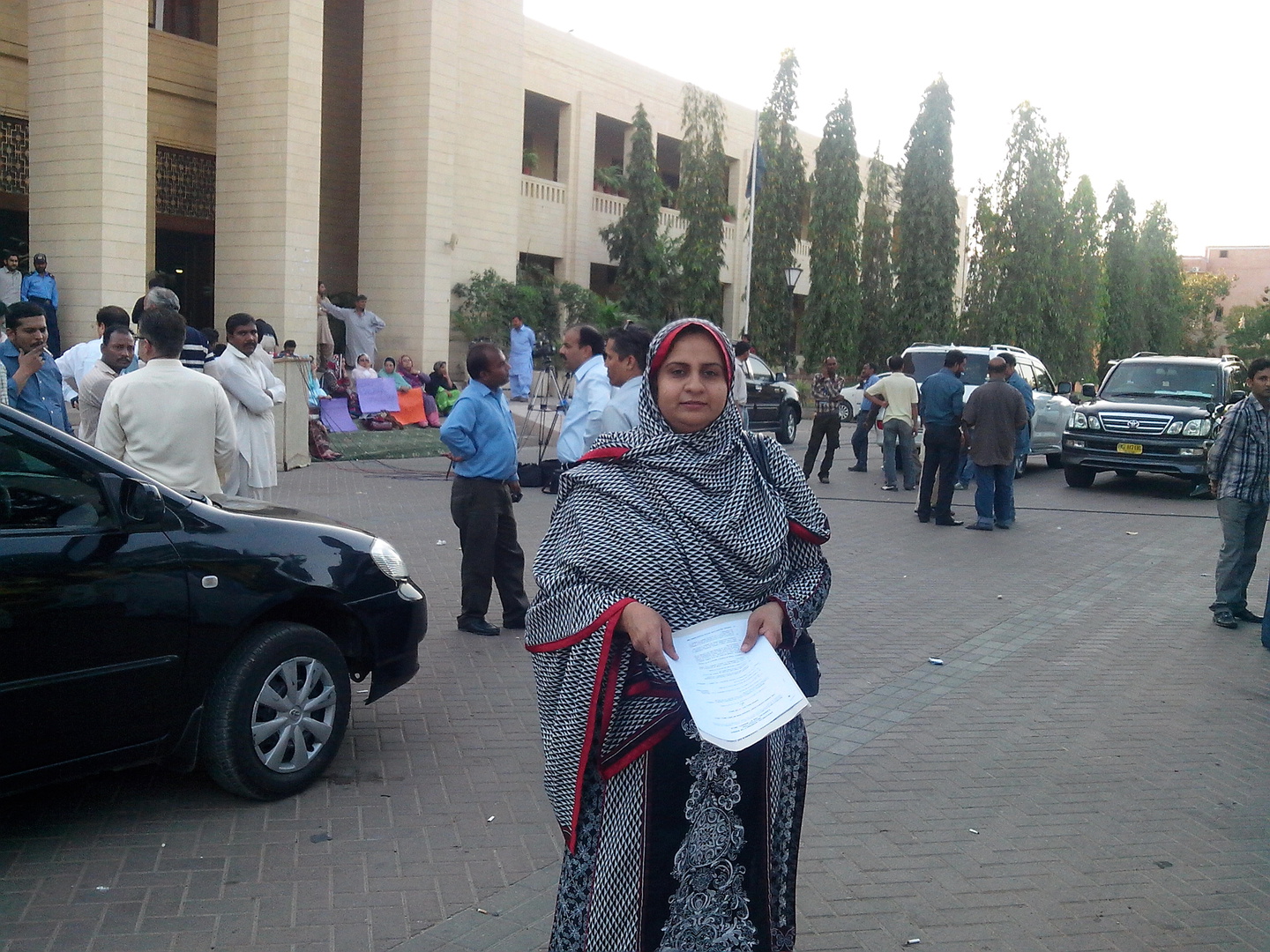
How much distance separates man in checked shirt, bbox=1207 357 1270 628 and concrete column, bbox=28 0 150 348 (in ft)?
50.5

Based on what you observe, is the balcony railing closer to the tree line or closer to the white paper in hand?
the tree line

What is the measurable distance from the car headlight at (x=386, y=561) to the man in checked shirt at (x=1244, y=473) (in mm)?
5823

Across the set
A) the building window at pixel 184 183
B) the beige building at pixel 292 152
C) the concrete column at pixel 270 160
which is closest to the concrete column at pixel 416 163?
the beige building at pixel 292 152

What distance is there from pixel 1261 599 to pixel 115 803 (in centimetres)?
889

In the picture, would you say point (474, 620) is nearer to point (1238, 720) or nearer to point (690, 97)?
point (1238, 720)

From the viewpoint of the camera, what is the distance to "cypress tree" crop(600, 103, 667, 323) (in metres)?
32.3

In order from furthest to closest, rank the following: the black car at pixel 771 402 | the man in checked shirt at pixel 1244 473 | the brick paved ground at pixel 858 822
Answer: the black car at pixel 771 402 < the man in checked shirt at pixel 1244 473 < the brick paved ground at pixel 858 822

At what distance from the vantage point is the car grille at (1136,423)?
662 inches

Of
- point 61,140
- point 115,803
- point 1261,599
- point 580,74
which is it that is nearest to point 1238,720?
point 1261,599

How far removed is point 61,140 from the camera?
57.8 feet

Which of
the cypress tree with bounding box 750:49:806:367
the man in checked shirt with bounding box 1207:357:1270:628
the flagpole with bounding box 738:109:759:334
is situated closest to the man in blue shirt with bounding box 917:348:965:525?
the man in checked shirt with bounding box 1207:357:1270:628

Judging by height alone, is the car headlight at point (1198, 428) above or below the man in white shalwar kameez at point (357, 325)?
below

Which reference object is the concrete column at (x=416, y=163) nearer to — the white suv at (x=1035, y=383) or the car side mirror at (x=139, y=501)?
the white suv at (x=1035, y=383)

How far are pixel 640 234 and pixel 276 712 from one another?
2899 centimetres
